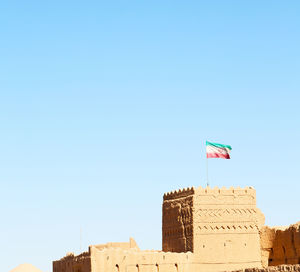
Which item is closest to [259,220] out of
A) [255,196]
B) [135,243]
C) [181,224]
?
[255,196]

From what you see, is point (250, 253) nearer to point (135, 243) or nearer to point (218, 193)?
point (218, 193)

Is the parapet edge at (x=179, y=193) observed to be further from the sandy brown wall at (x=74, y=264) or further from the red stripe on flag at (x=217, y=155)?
the sandy brown wall at (x=74, y=264)

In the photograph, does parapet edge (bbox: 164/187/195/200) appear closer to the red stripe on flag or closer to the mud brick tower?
the mud brick tower

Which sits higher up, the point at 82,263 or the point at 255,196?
the point at 255,196

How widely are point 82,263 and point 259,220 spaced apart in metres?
14.4

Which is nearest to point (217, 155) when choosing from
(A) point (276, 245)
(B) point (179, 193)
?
(B) point (179, 193)

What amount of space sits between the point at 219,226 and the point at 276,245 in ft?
16.5

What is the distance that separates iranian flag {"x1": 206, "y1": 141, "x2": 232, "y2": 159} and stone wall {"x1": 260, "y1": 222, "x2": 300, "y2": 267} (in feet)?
21.7

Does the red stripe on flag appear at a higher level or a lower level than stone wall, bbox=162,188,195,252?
higher

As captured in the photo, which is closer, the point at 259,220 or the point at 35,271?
the point at 259,220

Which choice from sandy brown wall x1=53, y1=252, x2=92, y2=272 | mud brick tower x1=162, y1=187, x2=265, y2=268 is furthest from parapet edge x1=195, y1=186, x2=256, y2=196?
sandy brown wall x1=53, y1=252, x2=92, y2=272

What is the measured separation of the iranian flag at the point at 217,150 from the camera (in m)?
62.9

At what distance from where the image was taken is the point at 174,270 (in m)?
58.9

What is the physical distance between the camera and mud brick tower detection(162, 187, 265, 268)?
59.7 metres
